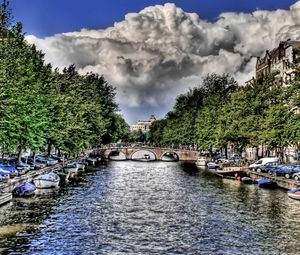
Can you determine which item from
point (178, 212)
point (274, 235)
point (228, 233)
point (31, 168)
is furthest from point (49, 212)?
point (31, 168)

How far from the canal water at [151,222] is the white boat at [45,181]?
6.16ft

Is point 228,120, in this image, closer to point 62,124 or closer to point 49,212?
point 62,124

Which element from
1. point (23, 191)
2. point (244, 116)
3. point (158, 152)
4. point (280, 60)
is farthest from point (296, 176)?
point (158, 152)

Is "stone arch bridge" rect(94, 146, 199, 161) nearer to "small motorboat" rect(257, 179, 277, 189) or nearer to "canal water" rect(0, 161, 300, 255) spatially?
"small motorboat" rect(257, 179, 277, 189)

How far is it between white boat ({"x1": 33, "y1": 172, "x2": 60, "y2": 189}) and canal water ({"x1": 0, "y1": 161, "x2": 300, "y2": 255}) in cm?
188

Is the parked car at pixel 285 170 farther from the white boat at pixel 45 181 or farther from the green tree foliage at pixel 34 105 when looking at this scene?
the green tree foliage at pixel 34 105

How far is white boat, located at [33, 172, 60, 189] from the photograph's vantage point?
65.8 metres

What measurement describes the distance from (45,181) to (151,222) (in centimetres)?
2724

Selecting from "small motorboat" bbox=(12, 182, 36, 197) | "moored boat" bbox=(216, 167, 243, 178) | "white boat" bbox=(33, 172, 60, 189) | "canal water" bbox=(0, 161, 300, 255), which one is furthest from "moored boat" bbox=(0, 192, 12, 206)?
"moored boat" bbox=(216, 167, 243, 178)

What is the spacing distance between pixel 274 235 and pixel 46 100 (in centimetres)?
5533

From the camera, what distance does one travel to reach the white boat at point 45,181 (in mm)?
65812

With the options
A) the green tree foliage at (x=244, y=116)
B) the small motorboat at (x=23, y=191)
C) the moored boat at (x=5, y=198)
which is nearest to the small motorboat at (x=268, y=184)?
the green tree foliage at (x=244, y=116)

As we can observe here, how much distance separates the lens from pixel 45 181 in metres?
66.8

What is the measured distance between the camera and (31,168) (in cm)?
8106
